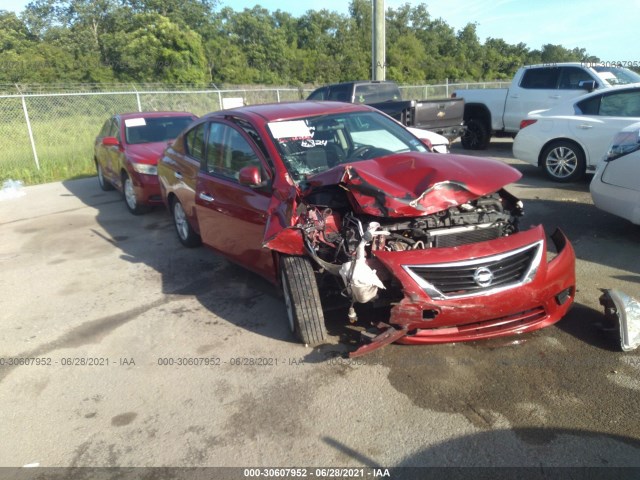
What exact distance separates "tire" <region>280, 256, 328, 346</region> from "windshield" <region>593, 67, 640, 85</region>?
10.1 m

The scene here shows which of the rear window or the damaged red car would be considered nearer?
the damaged red car

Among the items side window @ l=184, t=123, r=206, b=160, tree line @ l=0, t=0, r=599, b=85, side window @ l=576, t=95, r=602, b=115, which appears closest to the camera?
side window @ l=184, t=123, r=206, b=160

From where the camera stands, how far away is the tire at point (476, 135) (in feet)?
42.8

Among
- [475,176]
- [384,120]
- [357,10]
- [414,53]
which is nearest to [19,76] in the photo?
[384,120]

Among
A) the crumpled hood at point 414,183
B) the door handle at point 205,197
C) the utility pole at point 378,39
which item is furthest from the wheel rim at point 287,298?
the utility pole at point 378,39

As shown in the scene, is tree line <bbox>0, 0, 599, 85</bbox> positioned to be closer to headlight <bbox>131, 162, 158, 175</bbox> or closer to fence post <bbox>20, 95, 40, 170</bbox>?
fence post <bbox>20, 95, 40, 170</bbox>

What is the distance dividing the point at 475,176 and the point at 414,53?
165ft

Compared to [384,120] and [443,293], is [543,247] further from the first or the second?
[384,120]

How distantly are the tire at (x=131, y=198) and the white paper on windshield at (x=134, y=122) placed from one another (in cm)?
109

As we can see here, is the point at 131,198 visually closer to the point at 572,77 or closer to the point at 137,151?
the point at 137,151

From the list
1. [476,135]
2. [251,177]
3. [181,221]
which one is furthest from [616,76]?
[251,177]

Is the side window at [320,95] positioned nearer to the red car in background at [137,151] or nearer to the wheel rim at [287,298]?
the red car in background at [137,151]

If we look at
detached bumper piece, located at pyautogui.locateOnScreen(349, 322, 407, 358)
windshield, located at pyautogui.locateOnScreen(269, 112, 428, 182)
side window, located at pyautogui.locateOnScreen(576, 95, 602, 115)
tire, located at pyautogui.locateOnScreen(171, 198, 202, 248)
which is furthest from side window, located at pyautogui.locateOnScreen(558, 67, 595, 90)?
detached bumper piece, located at pyautogui.locateOnScreen(349, 322, 407, 358)

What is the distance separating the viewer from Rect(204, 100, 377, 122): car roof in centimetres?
495
